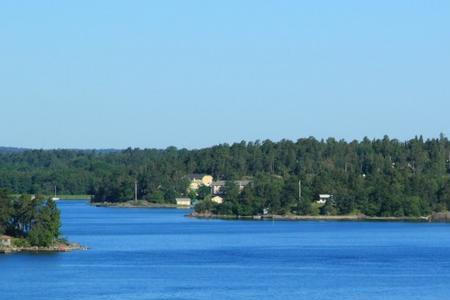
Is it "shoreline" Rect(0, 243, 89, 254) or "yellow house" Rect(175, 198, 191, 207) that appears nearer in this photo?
"shoreline" Rect(0, 243, 89, 254)

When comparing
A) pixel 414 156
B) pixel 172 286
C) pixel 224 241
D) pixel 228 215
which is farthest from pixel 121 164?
pixel 172 286

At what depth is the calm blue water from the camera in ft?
169

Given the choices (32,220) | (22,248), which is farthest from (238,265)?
(22,248)

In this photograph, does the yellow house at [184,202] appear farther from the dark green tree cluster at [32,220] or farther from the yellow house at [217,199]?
the dark green tree cluster at [32,220]

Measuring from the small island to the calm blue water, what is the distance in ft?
3.78

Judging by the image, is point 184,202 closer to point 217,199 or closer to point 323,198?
point 217,199

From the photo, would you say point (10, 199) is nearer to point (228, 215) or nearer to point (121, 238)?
point (121, 238)

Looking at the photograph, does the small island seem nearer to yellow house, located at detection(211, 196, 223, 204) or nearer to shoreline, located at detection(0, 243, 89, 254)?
shoreline, located at detection(0, 243, 89, 254)

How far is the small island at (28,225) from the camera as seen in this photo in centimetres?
6538

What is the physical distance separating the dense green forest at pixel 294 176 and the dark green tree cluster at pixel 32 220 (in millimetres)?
47718

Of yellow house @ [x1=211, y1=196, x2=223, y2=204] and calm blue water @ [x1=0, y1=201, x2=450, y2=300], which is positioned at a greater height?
yellow house @ [x1=211, y1=196, x2=223, y2=204]

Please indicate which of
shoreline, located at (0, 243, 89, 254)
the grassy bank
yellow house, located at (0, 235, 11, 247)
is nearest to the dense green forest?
shoreline, located at (0, 243, 89, 254)

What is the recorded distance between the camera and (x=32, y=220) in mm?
65812

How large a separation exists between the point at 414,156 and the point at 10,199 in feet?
263
